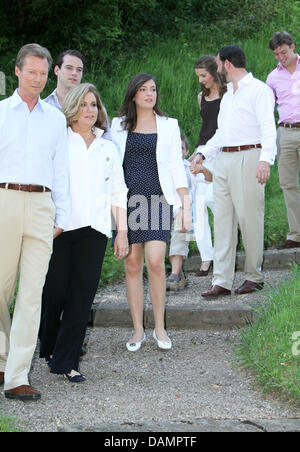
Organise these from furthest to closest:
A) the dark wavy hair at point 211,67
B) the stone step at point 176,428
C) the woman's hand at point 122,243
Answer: the dark wavy hair at point 211,67, the woman's hand at point 122,243, the stone step at point 176,428

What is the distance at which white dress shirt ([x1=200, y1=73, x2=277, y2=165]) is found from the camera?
21.1 feet

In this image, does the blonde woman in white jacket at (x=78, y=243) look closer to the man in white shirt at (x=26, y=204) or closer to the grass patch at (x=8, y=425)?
the man in white shirt at (x=26, y=204)

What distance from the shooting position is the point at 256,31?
1636 cm

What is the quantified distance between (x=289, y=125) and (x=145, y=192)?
3.20 metres

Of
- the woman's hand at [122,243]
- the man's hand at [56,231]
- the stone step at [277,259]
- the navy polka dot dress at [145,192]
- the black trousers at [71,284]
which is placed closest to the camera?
the man's hand at [56,231]

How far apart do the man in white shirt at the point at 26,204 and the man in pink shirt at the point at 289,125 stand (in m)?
4.17

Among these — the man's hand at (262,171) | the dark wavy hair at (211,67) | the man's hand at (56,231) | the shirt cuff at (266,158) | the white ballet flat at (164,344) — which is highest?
the dark wavy hair at (211,67)

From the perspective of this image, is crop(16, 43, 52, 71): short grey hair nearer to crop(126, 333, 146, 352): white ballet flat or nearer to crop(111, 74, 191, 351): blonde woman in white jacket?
crop(111, 74, 191, 351): blonde woman in white jacket

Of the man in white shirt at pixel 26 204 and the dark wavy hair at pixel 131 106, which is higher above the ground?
the dark wavy hair at pixel 131 106

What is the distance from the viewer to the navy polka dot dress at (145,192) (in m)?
5.52

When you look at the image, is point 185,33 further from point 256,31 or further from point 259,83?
point 259,83

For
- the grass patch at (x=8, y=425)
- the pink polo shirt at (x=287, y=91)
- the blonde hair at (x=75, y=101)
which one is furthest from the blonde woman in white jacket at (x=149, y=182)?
the pink polo shirt at (x=287, y=91)
